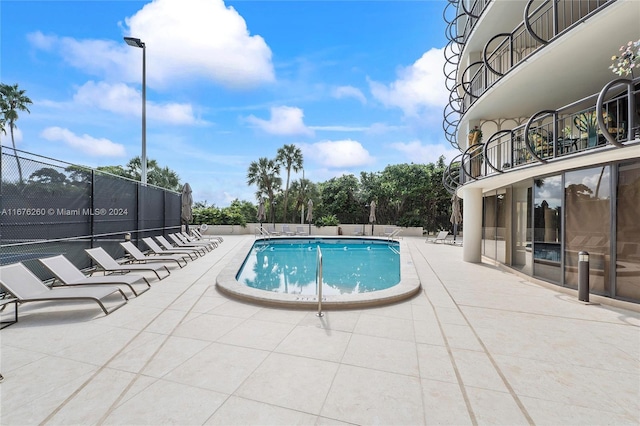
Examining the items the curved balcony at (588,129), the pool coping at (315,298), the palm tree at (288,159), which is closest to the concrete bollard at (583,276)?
the curved balcony at (588,129)

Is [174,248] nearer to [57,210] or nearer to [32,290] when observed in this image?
[57,210]

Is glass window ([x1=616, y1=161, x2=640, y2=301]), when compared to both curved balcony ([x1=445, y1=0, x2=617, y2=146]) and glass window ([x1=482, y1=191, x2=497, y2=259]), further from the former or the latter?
glass window ([x1=482, y1=191, x2=497, y2=259])

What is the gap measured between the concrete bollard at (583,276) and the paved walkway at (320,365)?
1.35 feet

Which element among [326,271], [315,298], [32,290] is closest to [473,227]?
[326,271]

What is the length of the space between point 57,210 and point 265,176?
79.1 ft

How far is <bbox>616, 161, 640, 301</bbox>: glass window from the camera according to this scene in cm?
533

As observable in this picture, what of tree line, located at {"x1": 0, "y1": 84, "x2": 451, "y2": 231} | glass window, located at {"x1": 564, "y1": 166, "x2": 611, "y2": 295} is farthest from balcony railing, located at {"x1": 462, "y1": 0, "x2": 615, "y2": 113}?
tree line, located at {"x1": 0, "y1": 84, "x2": 451, "y2": 231}

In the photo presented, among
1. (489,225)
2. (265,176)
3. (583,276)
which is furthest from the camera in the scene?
(265,176)

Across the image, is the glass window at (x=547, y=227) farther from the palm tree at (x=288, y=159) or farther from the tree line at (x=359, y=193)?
the palm tree at (x=288, y=159)

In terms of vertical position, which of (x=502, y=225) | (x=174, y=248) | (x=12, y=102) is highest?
(x=12, y=102)

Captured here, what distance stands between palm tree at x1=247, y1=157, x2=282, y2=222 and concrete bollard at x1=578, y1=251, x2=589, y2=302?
26.5m

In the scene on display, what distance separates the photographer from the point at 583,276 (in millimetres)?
5777

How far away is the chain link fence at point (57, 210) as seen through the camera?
5.48 metres

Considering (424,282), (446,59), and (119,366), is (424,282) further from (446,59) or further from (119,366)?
(446,59)
